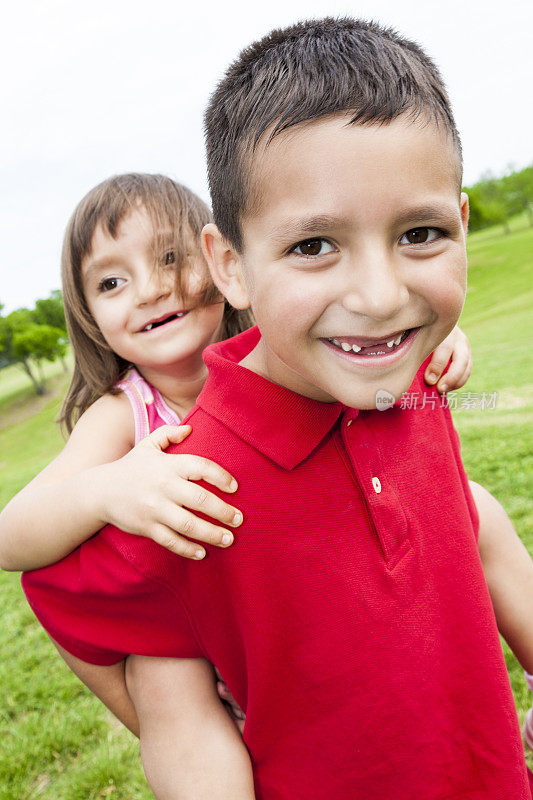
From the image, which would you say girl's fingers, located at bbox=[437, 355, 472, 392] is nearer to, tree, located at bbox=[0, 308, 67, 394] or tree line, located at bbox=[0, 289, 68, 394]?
tree line, located at bbox=[0, 289, 68, 394]

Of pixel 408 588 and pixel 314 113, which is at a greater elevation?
pixel 314 113

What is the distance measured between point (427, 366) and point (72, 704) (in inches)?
98.9

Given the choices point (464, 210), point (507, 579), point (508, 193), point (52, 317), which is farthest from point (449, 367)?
point (508, 193)

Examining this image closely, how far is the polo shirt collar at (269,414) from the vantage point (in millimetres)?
1247

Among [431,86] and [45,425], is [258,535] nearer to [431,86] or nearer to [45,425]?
[431,86]

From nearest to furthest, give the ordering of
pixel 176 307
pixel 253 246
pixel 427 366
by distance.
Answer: pixel 253 246 < pixel 427 366 < pixel 176 307

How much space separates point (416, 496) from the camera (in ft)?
4.47

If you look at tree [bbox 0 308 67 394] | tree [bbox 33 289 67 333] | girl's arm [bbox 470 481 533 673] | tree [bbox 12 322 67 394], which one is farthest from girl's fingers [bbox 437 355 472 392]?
tree [bbox 33 289 67 333]

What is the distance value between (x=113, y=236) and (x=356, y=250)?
1.23 meters

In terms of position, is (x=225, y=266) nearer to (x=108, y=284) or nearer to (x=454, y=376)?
(x=454, y=376)

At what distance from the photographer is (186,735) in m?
1.41

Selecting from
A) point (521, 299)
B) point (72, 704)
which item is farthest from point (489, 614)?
point (521, 299)

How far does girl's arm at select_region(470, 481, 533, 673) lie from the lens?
187cm

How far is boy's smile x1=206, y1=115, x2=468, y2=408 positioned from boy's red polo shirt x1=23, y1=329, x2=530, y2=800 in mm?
180
